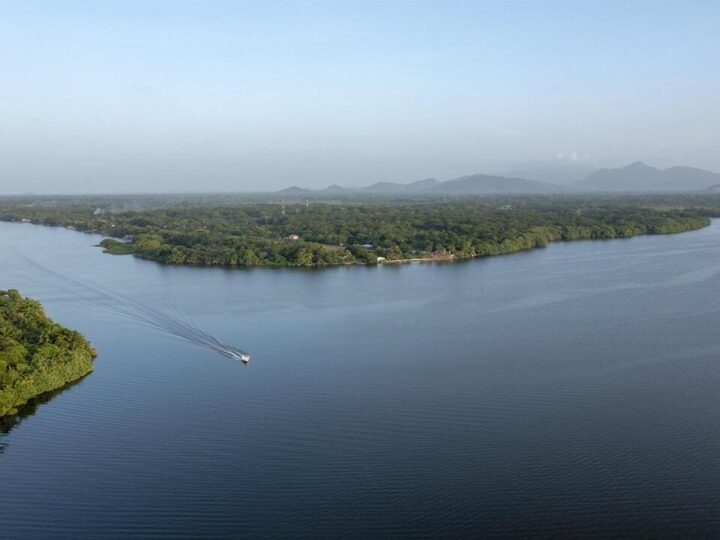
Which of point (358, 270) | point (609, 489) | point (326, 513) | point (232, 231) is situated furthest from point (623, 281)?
point (232, 231)

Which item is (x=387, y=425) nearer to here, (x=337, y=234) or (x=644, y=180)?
(x=337, y=234)

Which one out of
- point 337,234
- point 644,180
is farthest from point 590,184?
point 337,234

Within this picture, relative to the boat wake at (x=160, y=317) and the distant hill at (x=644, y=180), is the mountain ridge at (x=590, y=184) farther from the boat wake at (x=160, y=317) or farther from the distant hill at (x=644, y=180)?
the boat wake at (x=160, y=317)

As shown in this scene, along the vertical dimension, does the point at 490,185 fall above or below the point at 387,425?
above

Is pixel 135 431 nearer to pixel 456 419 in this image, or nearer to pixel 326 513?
pixel 326 513

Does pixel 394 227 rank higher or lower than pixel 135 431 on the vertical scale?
higher

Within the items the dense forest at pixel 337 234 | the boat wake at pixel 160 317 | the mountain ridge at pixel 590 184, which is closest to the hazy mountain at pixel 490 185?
the mountain ridge at pixel 590 184

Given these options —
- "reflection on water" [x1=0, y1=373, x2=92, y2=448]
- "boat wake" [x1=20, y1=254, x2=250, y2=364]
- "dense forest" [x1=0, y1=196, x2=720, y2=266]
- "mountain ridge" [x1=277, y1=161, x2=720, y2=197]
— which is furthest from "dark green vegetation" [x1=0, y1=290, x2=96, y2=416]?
"mountain ridge" [x1=277, y1=161, x2=720, y2=197]
